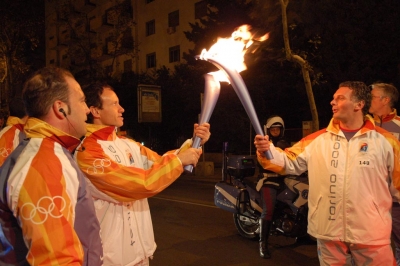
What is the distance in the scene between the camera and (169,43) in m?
34.5

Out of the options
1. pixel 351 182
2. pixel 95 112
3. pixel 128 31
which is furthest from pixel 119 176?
pixel 128 31

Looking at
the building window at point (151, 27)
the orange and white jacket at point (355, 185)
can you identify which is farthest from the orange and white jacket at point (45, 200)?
the building window at point (151, 27)

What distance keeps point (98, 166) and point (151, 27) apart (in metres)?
35.9

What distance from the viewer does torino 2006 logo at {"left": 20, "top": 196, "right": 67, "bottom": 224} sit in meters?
1.53

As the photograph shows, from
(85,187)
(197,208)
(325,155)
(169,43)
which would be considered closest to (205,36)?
(169,43)

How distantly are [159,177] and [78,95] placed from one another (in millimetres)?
770

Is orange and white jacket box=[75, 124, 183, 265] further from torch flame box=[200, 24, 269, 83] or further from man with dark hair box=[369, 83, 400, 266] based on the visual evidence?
man with dark hair box=[369, 83, 400, 266]

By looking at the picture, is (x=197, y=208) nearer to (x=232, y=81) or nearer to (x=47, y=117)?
(x=232, y=81)

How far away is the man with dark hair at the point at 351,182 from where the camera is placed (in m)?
3.08

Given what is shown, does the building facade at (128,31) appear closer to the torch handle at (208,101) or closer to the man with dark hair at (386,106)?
the man with dark hair at (386,106)

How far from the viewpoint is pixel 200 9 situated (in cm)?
3058

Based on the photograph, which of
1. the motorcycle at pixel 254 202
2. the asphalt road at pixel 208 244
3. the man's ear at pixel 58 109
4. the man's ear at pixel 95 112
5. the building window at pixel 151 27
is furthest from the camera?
the building window at pixel 151 27

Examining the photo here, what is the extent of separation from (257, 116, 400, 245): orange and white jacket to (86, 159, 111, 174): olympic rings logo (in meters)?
1.82

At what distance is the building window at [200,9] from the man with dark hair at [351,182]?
91.5 feet
